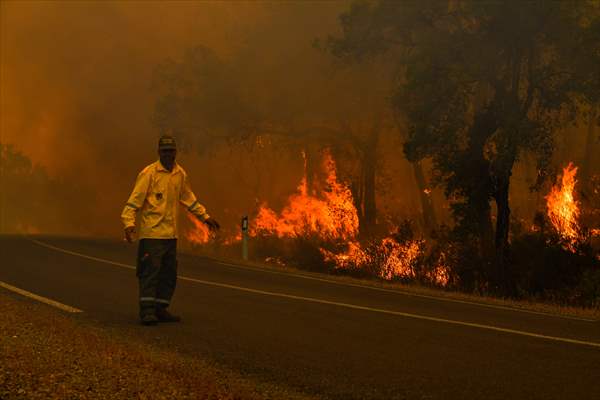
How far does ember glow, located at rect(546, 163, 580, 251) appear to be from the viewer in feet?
56.1

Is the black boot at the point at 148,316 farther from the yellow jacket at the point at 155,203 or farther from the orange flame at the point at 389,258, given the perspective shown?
the orange flame at the point at 389,258

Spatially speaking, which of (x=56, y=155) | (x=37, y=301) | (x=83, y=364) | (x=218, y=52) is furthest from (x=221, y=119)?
(x=56, y=155)

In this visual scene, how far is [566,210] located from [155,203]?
12.5 m

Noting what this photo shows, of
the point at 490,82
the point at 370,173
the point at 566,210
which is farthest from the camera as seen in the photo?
the point at 370,173

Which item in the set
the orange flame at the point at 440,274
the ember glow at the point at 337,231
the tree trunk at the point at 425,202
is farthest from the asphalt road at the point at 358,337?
the tree trunk at the point at 425,202

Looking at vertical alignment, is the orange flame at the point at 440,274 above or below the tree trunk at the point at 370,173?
below

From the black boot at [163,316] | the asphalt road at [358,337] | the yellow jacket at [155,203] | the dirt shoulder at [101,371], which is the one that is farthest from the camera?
the black boot at [163,316]

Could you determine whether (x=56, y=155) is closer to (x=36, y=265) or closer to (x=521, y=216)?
(x=521, y=216)

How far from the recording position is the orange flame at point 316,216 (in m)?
26.8

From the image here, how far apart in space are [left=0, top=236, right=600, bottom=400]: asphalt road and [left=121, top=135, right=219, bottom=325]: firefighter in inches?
13.2

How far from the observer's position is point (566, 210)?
1838 centimetres

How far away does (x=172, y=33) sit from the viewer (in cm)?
4866

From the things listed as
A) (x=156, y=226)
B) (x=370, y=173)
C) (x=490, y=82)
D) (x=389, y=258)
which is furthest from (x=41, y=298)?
(x=370, y=173)

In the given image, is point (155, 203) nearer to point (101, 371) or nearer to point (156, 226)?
point (156, 226)
